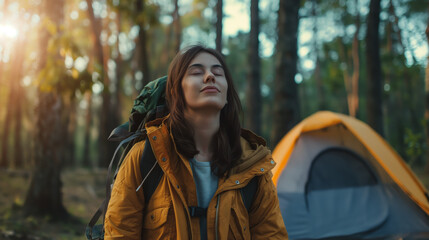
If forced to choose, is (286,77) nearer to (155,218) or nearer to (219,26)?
(219,26)

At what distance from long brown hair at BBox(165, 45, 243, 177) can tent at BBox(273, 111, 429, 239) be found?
2.85 m

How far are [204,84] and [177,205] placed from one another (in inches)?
28.1

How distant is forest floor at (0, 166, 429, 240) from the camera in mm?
5051

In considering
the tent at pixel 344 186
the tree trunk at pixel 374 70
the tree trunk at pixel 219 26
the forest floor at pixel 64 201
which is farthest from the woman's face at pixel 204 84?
the tree trunk at pixel 374 70

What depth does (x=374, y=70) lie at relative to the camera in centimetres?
875

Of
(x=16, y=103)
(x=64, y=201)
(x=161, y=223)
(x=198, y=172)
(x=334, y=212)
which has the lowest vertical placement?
(x=64, y=201)

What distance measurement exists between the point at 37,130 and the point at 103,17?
12.5m

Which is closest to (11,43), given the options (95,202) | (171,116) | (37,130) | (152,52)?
(152,52)

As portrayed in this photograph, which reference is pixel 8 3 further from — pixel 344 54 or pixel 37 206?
pixel 344 54

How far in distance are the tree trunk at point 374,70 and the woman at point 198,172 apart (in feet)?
24.6

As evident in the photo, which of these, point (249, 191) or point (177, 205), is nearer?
point (177, 205)

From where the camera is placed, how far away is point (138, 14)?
888 cm

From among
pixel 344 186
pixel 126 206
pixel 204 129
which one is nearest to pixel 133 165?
pixel 126 206

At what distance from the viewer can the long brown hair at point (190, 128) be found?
1914 mm
